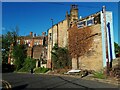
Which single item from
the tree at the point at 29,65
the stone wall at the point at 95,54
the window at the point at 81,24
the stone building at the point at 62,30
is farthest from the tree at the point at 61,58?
the tree at the point at 29,65

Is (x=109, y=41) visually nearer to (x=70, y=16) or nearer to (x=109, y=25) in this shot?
(x=109, y=25)

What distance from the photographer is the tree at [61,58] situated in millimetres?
40344

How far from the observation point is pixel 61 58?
41.2 metres

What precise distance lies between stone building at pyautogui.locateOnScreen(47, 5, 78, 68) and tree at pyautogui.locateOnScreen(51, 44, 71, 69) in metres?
3.17

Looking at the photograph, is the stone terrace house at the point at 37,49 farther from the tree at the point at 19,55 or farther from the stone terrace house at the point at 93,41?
the stone terrace house at the point at 93,41

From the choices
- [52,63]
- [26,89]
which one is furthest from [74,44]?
[26,89]

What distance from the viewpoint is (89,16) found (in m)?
36.2

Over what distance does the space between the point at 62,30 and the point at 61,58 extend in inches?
382

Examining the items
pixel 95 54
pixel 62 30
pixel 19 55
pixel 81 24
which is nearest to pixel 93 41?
pixel 95 54

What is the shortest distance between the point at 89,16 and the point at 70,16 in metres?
9.89

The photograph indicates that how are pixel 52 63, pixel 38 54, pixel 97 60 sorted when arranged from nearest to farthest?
pixel 97 60, pixel 52 63, pixel 38 54

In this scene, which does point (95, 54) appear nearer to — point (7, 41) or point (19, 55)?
point (19, 55)

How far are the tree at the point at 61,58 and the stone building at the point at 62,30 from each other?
3.17 m

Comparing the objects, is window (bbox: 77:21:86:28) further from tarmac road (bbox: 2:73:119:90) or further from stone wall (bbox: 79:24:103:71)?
tarmac road (bbox: 2:73:119:90)
